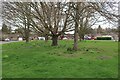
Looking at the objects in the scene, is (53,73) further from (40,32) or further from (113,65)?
(40,32)

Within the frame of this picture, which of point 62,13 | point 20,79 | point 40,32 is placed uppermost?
point 62,13

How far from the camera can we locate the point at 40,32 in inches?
746

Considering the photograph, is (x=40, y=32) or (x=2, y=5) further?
(x=40, y=32)

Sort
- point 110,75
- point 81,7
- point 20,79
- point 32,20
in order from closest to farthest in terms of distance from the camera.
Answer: point 20,79, point 110,75, point 81,7, point 32,20

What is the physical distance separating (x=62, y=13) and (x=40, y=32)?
8.74 ft

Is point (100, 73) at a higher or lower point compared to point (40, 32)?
lower

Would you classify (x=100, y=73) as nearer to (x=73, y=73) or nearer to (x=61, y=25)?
(x=73, y=73)

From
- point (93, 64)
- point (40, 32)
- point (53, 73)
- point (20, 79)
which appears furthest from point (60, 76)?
point (40, 32)

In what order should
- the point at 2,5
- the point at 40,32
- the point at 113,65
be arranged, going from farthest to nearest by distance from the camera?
the point at 40,32, the point at 2,5, the point at 113,65

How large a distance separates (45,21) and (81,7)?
149 inches

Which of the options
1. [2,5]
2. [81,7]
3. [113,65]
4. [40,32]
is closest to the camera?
[113,65]

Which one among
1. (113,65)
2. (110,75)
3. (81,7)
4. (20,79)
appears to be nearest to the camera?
(20,79)

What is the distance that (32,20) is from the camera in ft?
55.6

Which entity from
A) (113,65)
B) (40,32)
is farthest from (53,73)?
(40,32)
